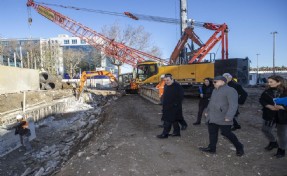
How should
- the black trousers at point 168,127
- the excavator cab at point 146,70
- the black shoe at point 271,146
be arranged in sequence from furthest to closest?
the excavator cab at point 146,70 < the black trousers at point 168,127 < the black shoe at point 271,146

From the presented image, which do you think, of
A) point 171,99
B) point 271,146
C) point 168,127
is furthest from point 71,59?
point 271,146

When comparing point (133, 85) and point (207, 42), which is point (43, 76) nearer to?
point (133, 85)

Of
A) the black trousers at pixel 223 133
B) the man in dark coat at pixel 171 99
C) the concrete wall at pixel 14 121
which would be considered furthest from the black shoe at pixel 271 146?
the concrete wall at pixel 14 121

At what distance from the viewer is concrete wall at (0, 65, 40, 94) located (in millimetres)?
19953

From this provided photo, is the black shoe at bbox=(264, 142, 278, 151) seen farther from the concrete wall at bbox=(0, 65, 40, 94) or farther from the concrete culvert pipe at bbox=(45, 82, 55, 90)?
the concrete culvert pipe at bbox=(45, 82, 55, 90)

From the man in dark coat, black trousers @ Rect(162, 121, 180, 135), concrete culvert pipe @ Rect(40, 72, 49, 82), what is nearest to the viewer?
the man in dark coat

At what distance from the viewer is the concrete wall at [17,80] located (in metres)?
20.0

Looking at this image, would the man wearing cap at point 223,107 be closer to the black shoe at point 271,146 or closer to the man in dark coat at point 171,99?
the black shoe at point 271,146

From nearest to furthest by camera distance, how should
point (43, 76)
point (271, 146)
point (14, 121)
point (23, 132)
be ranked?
point (271, 146) → point (23, 132) → point (14, 121) → point (43, 76)

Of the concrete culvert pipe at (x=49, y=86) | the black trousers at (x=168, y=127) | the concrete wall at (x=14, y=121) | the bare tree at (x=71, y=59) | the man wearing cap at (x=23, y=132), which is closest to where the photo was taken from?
the black trousers at (x=168, y=127)

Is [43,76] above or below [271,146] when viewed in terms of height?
above

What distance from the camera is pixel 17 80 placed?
22.1 metres

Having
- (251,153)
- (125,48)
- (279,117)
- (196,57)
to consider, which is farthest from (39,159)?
(125,48)

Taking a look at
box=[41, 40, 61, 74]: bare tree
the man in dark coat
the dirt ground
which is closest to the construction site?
the dirt ground
